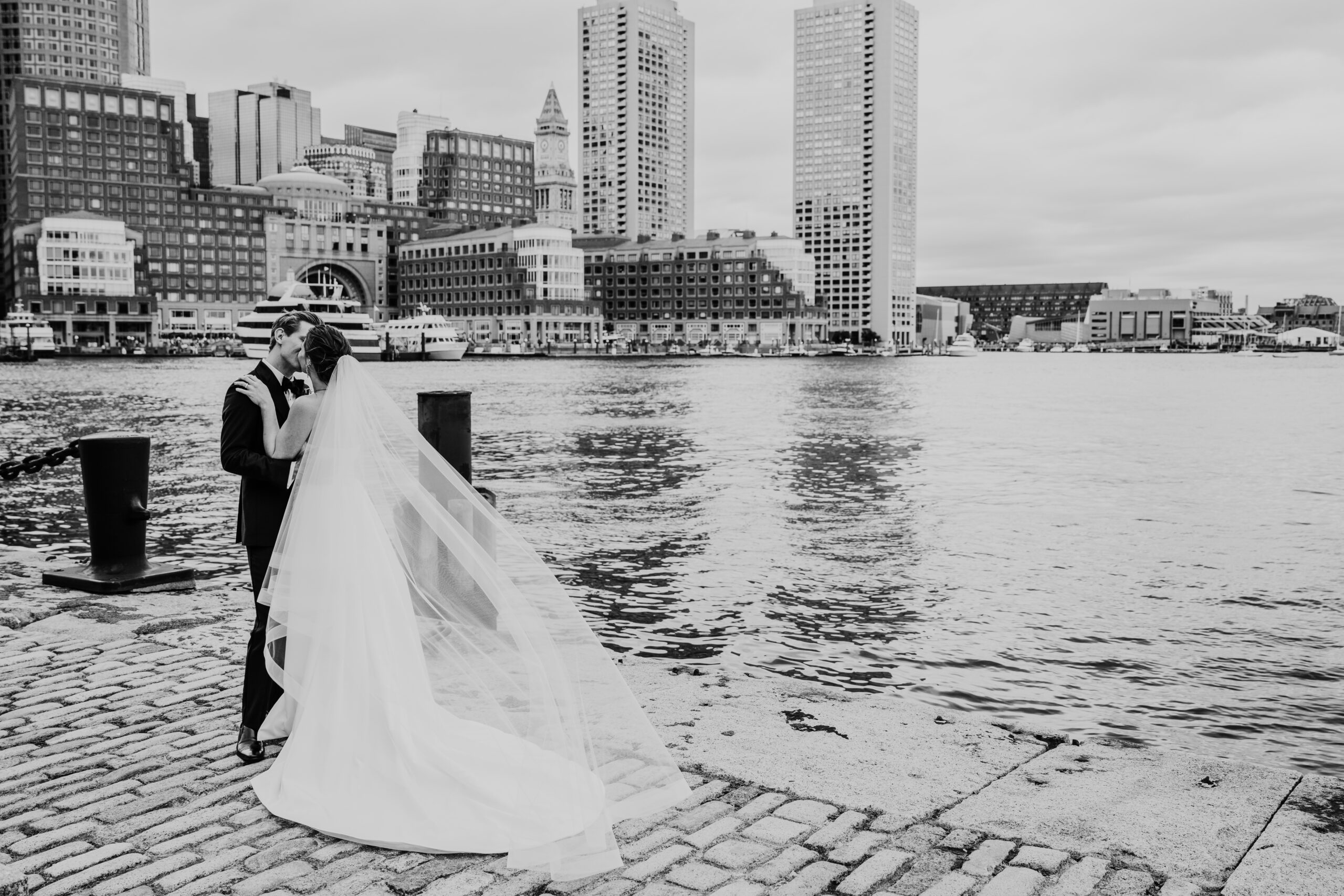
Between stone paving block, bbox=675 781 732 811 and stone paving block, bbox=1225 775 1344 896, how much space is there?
6.36ft

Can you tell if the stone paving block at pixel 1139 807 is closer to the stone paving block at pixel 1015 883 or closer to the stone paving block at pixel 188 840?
the stone paving block at pixel 1015 883

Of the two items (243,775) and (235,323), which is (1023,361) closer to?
(235,323)

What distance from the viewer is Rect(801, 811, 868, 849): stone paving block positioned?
4781 mm

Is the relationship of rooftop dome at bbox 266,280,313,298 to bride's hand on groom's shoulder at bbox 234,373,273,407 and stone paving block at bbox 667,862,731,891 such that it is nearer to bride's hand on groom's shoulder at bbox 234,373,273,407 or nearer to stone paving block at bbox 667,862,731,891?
bride's hand on groom's shoulder at bbox 234,373,273,407

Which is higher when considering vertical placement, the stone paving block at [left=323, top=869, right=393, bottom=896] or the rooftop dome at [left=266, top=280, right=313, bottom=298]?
the rooftop dome at [left=266, top=280, right=313, bottom=298]

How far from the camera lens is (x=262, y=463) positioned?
6.14m

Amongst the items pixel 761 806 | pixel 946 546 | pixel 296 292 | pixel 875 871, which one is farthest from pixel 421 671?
pixel 296 292

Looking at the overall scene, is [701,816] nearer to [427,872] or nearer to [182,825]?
[427,872]

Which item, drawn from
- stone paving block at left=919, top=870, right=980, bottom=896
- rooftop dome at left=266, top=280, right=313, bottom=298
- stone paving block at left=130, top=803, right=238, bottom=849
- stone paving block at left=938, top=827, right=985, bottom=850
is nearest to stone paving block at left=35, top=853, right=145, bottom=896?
stone paving block at left=130, top=803, right=238, bottom=849

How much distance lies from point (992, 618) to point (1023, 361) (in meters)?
191

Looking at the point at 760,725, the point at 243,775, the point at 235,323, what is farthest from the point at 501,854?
the point at 235,323

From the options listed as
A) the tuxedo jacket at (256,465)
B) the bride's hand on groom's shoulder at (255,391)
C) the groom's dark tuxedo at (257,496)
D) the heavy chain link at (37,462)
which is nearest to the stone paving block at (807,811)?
the groom's dark tuxedo at (257,496)

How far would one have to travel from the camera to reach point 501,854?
15.6 feet

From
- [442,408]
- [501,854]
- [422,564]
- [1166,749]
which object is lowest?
[1166,749]
